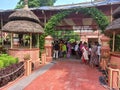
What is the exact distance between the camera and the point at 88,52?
15.5 meters

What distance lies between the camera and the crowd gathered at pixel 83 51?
13.9m

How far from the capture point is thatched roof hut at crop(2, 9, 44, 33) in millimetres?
13430

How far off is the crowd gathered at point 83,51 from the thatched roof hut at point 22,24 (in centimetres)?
368

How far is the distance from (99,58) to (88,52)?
152 cm

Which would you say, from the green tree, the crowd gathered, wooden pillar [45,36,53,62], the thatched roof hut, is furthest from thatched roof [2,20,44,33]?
the green tree

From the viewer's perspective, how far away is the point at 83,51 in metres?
14.9

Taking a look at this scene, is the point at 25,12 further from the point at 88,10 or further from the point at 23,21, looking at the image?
the point at 88,10

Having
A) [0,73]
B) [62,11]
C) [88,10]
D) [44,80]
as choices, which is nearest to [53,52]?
[62,11]

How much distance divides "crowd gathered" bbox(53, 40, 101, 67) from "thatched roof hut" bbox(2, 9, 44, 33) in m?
3.68

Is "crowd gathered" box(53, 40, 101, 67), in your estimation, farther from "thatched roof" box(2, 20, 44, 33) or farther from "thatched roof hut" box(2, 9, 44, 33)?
"thatched roof" box(2, 20, 44, 33)

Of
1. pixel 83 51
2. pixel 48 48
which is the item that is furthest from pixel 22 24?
pixel 83 51

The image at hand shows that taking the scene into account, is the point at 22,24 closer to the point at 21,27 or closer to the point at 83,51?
the point at 21,27

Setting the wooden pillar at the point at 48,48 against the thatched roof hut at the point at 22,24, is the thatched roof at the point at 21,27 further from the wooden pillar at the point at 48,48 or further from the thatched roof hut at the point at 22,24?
the wooden pillar at the point at 48,48

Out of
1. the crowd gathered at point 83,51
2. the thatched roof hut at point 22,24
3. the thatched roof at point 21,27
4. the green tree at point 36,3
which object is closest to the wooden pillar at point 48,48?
the crowd gathered at point 83,51
